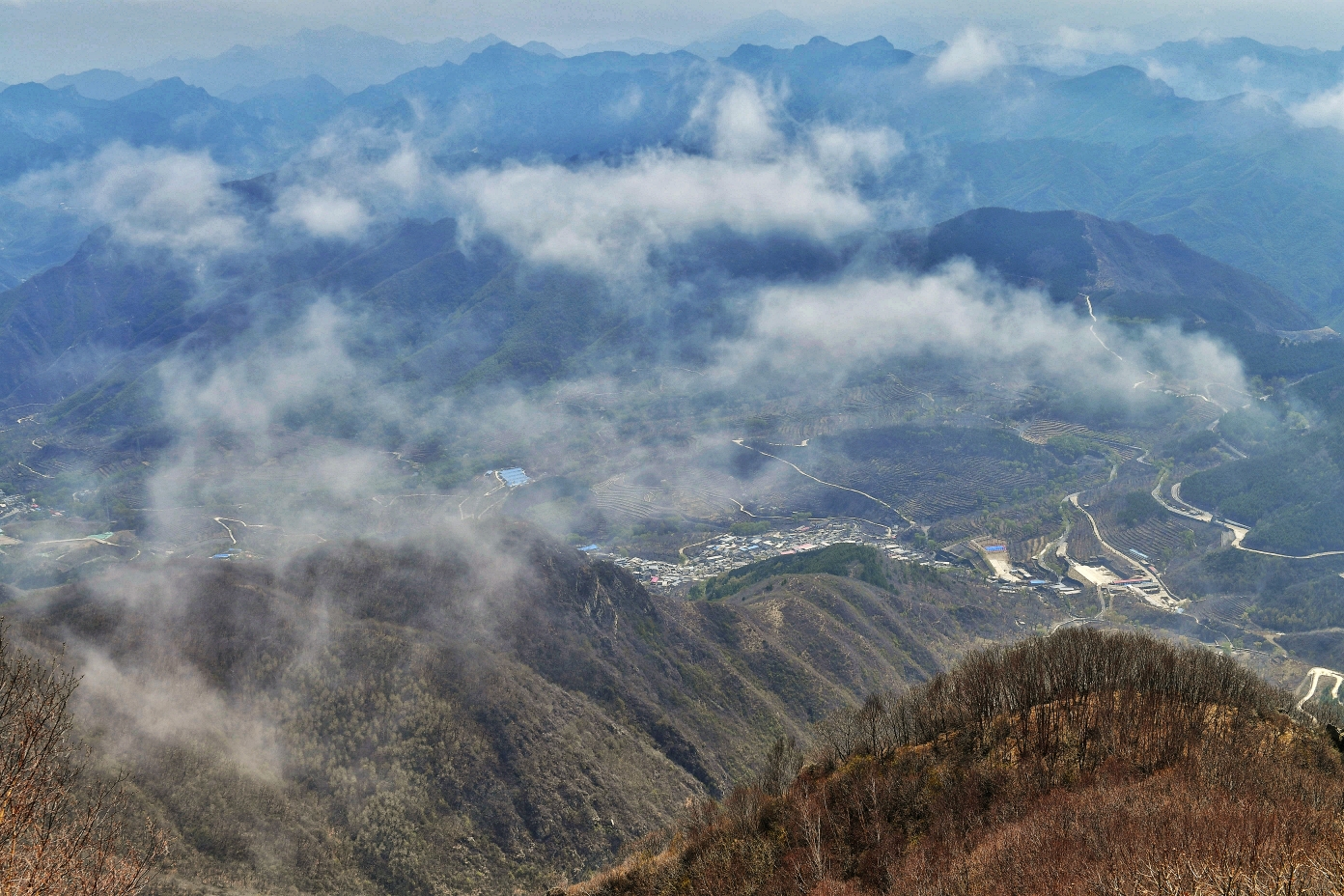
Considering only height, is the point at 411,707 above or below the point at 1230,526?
above

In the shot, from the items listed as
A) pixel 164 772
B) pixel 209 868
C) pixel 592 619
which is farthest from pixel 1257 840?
pixel 592 619

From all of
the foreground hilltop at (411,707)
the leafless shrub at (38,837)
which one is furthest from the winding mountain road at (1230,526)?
the leafless shrub at (38,837)

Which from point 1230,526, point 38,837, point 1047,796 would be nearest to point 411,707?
point 38,837

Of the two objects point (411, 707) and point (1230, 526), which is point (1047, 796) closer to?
point (411, 707)

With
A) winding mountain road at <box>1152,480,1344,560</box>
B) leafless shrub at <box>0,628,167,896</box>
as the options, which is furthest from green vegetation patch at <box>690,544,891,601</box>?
leafless shrub at <box>0,628,167,896</box>

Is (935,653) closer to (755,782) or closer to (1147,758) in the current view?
(755,782)

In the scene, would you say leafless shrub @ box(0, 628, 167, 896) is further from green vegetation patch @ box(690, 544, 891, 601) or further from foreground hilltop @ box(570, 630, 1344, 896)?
green vegetation patch @ box(690, 544, 891, 601)
